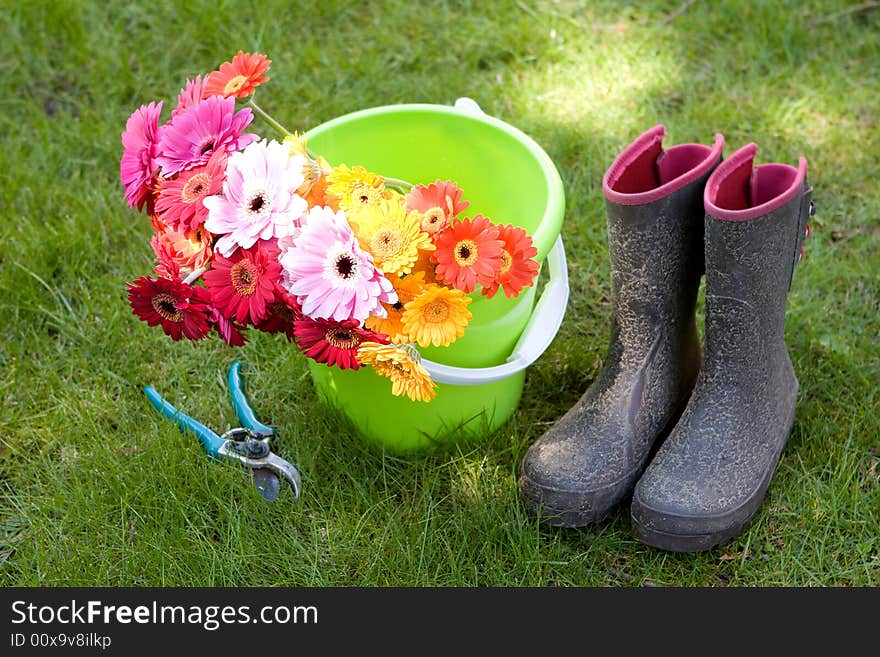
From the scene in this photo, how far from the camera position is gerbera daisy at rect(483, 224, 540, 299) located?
4.10 feet

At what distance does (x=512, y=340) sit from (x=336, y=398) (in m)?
0.28

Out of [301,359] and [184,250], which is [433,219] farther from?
[301,359]

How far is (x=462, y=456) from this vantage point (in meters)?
1.54

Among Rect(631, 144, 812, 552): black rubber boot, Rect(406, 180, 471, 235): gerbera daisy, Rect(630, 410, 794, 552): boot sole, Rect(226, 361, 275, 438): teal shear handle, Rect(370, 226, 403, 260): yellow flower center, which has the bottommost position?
Rect(630, 410, 794, 552): boot sole

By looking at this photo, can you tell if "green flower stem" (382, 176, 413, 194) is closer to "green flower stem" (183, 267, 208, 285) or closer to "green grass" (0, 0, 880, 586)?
"green flower stem" (183, 267, 208, 285)

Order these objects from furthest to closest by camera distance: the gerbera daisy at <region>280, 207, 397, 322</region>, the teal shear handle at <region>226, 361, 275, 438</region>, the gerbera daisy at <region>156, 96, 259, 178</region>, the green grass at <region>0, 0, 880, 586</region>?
the teal shear handle at <region>226, 361, 275, 438</region>
the green grass at <region>0, 0, 880, 586</region>
the gerbera daisy at <region>156, 96, 259, 178</region>
the gerbera daisy at <region>280, 207, 397, 322</region>

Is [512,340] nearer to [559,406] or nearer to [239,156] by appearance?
[559,406]

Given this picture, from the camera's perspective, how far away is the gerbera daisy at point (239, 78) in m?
1.33

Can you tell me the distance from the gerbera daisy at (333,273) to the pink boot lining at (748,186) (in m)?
0.46

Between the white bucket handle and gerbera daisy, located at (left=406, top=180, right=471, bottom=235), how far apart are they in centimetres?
21

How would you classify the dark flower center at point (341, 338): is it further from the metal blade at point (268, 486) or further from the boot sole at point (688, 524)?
the boot sole at point (688, 524)

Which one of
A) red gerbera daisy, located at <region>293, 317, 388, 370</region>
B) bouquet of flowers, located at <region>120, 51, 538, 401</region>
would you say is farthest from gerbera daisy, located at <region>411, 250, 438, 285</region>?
red gerbera daisy, located at <region>293, 317, 388, 370</region>

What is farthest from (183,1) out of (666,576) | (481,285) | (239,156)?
(666,576)

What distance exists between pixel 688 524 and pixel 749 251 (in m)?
0.38
